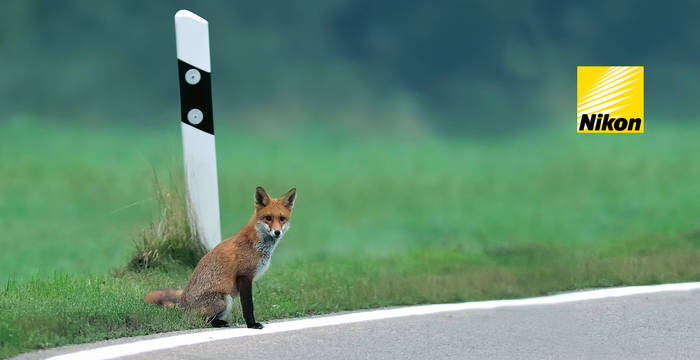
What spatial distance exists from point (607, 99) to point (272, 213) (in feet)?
17.1

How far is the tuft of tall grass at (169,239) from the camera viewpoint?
8.45m

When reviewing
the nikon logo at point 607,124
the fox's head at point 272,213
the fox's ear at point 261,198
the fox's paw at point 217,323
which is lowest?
the fox's paw at point 217,323

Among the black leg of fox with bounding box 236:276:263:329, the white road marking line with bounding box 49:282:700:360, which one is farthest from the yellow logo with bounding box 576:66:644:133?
the black leg of fox with bounding box 236:276:263:329

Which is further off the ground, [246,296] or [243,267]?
[243,267]

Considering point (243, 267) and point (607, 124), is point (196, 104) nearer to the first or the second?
point (243, 267)

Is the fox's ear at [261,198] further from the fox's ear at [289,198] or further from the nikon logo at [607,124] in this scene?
the nikon logo at [607,124]

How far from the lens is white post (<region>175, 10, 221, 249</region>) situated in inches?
321

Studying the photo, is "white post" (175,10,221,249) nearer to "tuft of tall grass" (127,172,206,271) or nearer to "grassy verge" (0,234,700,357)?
"tuft of tall grass" (127,172,206,271)

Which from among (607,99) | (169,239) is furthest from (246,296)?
(607,99)

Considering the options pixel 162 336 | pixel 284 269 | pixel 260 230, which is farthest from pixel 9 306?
pixel 284 269

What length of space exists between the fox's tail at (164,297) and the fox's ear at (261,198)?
0.93 m

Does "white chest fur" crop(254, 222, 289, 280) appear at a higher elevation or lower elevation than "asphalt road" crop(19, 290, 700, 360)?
higher

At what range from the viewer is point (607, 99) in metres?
10.3

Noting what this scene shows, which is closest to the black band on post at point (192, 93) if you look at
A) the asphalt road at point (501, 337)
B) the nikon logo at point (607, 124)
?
the asphalt road at point (501, 337)
